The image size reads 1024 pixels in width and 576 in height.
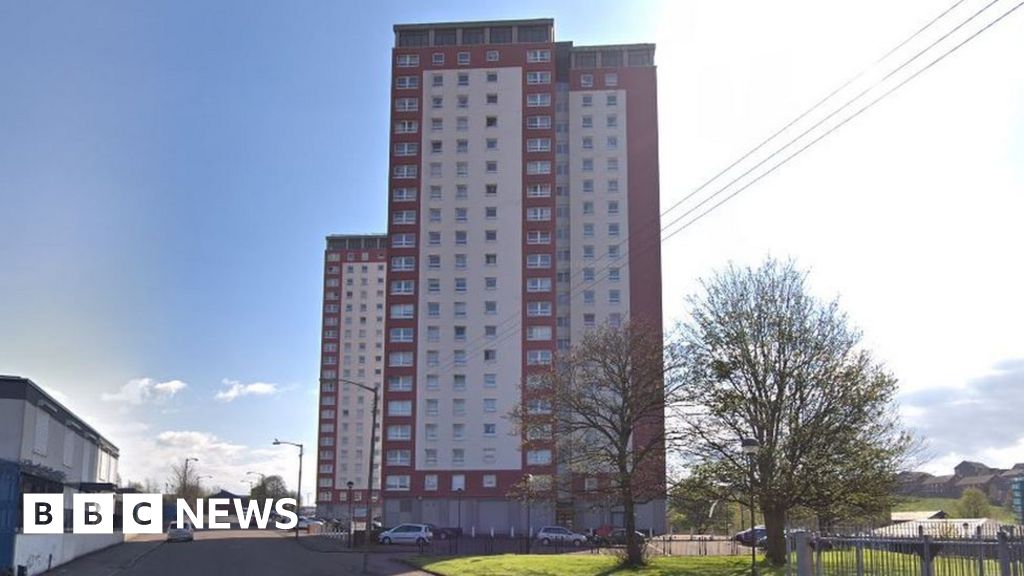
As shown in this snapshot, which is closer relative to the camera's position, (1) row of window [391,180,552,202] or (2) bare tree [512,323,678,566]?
(2) bare tree [512,323,678,566]

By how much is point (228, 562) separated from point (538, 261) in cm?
5847

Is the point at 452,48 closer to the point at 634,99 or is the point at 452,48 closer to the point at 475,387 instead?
the point at 634,99

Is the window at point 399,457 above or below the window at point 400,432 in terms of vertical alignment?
below

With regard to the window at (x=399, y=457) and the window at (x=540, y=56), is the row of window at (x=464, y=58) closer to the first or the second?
the window at (x=540, y=56)

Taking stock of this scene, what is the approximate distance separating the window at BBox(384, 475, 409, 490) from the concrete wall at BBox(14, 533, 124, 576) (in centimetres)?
4186

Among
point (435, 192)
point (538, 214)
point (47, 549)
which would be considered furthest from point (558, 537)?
point (435, 192)

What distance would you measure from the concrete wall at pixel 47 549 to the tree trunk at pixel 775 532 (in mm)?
26249

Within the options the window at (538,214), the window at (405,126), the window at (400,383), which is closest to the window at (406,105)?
the window at (405,126)

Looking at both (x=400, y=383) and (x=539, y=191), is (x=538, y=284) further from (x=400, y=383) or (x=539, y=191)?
(x=400, y=383)

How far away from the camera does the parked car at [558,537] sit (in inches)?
2781

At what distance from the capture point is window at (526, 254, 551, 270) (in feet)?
324

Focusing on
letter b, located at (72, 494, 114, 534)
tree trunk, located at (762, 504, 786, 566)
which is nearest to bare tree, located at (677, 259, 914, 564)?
tree trunk, located at (762, 504, 786, 566)

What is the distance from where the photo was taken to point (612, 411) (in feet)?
141

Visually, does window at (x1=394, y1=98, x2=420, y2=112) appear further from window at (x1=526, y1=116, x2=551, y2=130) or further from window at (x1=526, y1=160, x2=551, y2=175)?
window at (x1=526, y1=160, x2=551, y2=175)
